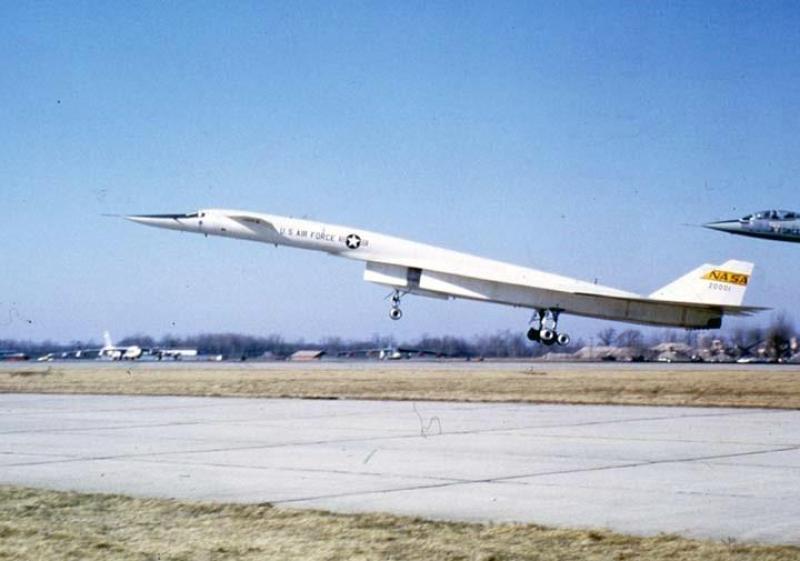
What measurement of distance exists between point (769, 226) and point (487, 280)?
1133 centimetres

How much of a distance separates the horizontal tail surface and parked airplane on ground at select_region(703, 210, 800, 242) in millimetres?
2759

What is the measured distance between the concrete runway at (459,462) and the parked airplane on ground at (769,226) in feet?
83.8

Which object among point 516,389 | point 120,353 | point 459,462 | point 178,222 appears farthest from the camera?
point 120,353

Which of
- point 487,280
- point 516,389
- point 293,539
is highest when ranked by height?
point 487,280

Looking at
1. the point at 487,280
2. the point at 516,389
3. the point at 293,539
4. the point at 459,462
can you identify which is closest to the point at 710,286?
the point at 487,280

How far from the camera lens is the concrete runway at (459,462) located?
793cm

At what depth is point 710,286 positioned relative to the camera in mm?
45000

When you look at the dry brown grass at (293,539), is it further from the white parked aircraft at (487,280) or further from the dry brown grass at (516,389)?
the white parked aircraft at (487,280)

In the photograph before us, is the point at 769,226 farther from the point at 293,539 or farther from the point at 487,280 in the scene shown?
the point at 293,539

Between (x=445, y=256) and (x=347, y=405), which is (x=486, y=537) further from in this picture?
(x=445, y=256)

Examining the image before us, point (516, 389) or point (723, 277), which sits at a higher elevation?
point (723, 277)

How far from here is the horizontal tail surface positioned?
4478cm

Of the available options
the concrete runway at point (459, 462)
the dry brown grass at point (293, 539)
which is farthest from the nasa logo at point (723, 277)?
the dry brown grass at point (293, 539)

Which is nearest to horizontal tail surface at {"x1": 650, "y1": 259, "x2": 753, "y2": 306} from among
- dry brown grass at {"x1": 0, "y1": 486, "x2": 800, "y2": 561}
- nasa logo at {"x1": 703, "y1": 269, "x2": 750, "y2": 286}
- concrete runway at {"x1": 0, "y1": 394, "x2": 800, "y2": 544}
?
nasa logo at {"x1": 703, "y1": 269, "x2": 750, "y2": 286}
